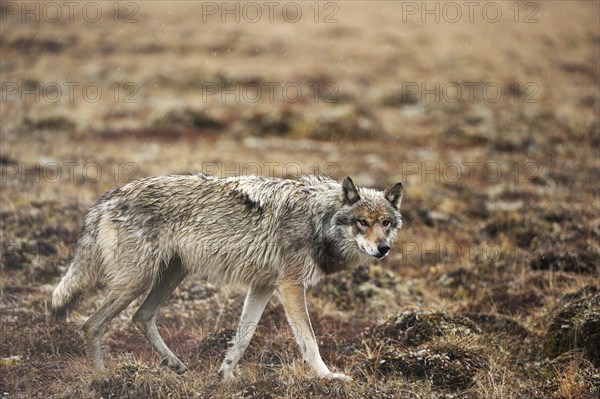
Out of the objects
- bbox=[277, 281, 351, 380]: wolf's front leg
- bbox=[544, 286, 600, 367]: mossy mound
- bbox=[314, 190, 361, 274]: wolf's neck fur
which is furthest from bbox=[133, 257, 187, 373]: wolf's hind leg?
bbox=[544, 286, 600, 367]: mossy mound

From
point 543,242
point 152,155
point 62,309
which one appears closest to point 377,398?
point 62,309

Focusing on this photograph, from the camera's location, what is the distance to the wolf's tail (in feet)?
24.4

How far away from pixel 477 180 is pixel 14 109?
1961cm

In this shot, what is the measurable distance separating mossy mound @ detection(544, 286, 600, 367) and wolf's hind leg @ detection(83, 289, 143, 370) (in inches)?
201

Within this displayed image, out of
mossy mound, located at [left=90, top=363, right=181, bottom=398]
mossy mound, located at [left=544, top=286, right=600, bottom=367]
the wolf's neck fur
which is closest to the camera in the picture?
mossy mound, located at [left=90, top=363, right=181, bottom=398]

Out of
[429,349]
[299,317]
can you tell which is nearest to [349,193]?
[299,317]

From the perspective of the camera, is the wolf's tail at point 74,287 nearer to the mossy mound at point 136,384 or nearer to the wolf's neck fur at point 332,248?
the mossy mound at point 136,384

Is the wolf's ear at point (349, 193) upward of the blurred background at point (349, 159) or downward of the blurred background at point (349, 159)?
upward

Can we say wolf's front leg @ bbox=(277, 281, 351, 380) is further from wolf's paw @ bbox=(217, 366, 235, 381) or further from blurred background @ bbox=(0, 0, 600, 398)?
wolf's paw @ bbox=(217, 366, 235, 381)

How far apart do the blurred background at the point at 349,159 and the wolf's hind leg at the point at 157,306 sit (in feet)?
0.93

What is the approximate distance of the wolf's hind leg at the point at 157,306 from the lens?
771cm

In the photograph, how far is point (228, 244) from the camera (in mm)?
7547

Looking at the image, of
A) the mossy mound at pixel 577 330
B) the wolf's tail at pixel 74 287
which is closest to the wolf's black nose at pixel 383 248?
the mossy mound at pixel 577 330

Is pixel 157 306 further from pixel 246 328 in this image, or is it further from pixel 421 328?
→ pixel 421 328
